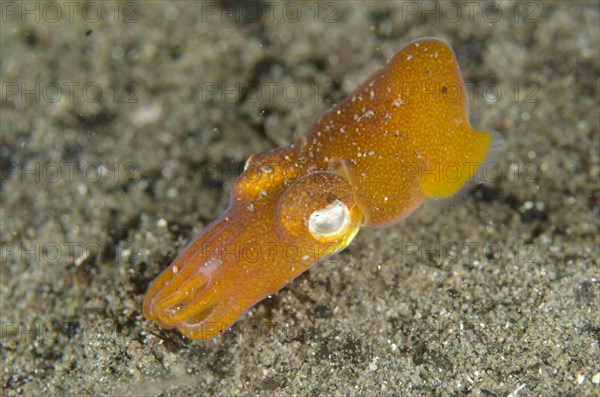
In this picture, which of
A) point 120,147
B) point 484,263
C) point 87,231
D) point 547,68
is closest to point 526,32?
point 547,68

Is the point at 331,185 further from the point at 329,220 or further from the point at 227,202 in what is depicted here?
the point at 227,202

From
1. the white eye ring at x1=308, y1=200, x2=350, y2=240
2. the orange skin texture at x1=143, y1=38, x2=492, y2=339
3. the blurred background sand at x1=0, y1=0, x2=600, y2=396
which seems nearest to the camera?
the white eye ring at x1=308, y1=200, x2=350, y2=240

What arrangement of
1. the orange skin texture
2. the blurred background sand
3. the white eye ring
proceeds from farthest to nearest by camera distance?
the blurred background sand → the orange skin texture → the white eye ring

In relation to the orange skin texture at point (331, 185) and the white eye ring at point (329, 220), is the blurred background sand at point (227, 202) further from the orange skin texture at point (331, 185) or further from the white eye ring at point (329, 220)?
the white eye ring at point (329, 220)

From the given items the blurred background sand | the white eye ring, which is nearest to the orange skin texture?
the white eye ring

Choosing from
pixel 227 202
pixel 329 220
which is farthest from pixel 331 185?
pixel 227 202

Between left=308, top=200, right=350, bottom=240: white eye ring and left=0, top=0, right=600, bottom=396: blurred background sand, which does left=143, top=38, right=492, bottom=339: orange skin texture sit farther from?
left=0, top=0, right=600, bottom=396: blurred background sand

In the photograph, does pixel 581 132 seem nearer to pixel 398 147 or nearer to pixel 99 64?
pixel 398 147

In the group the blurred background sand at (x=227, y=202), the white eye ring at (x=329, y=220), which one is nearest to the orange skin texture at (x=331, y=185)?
the white eye ring at (x=329, y=220)
